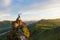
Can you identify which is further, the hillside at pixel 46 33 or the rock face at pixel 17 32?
the hillside at pixel 46 33

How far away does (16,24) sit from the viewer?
59.0 feet

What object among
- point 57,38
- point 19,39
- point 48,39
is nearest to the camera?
point 19,39

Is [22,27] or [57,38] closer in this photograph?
[22,27]

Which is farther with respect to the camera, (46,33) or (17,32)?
(46,33)

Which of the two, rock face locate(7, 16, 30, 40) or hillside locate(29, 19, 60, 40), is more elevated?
rock face locate(7, 16, 30, 40)

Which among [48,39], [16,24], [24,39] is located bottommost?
[48,39]

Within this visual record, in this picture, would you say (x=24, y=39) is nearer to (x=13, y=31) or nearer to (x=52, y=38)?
(x=13, y=31)

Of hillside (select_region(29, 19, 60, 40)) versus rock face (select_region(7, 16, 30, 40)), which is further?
hillside (select_region(29, 19, 60, 40))

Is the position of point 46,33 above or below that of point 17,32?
below

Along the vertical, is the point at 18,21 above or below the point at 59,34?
above

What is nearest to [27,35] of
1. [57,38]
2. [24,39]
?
[24,39]

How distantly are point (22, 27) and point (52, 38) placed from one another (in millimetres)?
31217

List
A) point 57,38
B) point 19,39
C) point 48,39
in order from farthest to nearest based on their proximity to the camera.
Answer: point 48,39, point 57,38, point 19,39

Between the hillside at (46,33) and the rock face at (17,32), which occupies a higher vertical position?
the rock face at (17,32)
